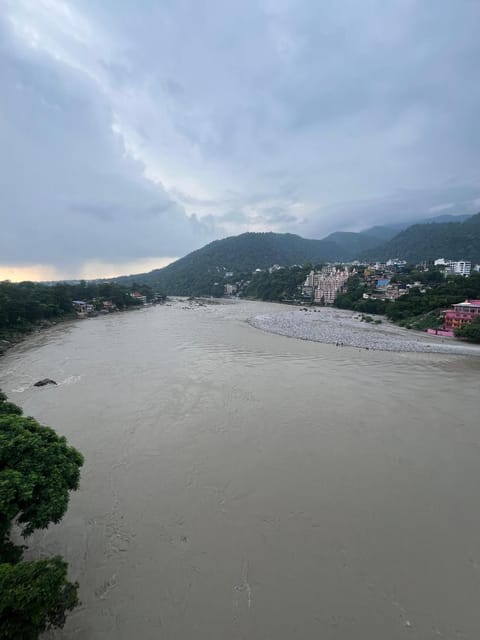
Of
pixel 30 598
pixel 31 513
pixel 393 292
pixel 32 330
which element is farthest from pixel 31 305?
pixel 393 292

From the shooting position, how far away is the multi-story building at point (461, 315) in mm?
24359

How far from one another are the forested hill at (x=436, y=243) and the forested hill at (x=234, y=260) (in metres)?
28.1

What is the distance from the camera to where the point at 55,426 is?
9289mm

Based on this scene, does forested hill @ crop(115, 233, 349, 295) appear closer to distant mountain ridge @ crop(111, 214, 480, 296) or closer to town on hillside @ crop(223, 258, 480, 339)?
distant mountain ridge @ crop(111, 214, 480, 296)

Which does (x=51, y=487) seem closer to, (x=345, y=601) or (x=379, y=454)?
(x=345, y=601)

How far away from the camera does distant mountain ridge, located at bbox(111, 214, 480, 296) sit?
90.9 metres

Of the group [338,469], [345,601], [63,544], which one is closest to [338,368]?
[338,469]

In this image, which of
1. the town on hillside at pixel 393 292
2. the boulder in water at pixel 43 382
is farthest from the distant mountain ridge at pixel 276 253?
the boulder in water at pixel 43 382

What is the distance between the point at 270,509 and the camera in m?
5.92

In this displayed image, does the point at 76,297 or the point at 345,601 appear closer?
the point at 345,601

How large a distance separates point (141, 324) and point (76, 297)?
20.8 meters

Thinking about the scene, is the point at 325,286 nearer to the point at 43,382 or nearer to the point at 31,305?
the point at 31,305

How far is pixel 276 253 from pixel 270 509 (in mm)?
123249

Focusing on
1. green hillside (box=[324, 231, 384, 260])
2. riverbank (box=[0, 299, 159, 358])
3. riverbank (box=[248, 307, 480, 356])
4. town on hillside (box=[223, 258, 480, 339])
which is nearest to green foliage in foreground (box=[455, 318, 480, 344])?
town on hillside (box=[223, 258, 480, 339])
